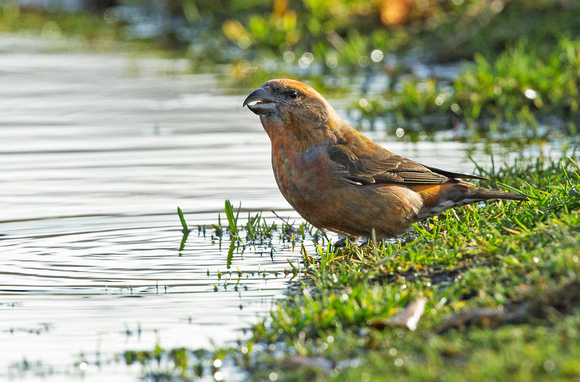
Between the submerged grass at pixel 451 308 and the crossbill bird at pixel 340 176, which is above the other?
the crossbill bird at pixel 340 176

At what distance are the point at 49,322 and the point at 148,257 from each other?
4.46ft

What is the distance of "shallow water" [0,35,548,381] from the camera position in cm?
451

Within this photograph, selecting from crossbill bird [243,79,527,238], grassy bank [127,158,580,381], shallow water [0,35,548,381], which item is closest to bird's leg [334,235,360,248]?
crossbill bird [243,79,527,238]

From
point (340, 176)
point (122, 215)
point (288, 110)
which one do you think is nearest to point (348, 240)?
point (340, 176)

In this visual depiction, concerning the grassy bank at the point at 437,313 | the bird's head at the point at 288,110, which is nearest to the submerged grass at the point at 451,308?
the grassy bank at the point at 437,313

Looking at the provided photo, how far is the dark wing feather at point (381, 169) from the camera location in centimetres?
605

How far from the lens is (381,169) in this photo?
6234 mm

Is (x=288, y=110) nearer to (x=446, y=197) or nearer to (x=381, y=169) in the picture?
(x=381, y=169)

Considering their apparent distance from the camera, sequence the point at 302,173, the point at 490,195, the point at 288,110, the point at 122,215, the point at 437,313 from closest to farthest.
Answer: the point at 437,313
the point at 302,173
the point at 490,195
the point at 288,110
the point at 122,215

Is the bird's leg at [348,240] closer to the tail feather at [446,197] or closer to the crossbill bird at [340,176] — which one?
the crossbill bird at [340,176]

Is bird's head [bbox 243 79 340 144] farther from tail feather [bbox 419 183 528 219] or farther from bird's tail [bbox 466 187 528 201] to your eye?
bird's tail [bbox 466 187 528 201]

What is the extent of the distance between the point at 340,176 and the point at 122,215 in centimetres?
206

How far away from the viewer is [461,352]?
144 inches

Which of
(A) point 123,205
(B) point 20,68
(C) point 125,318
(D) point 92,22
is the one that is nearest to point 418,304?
(C) point 125,318
